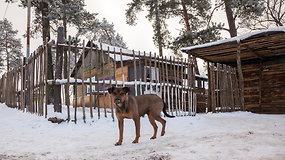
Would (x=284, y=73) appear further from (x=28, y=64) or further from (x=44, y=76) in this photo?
(x=28, y=64)

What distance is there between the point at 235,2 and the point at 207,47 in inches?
304

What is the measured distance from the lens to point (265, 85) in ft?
36.8

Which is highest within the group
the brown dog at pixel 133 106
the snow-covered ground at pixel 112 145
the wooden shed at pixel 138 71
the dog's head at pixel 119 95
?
the wooden shed at pixel 138 71

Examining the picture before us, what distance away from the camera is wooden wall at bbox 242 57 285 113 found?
10734 mm

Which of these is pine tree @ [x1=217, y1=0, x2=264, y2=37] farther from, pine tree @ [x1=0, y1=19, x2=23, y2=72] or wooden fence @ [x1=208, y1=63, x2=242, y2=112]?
pine tree @ [x1=0, y1=19, x2=23, y2=72]

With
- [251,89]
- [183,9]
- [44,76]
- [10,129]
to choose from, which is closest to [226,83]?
[251,89]

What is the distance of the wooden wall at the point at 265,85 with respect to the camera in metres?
10.7

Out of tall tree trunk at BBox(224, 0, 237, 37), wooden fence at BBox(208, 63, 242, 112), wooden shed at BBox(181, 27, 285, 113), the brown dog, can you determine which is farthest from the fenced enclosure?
tall tree trunk at BBox(224, 0, 237, 37)

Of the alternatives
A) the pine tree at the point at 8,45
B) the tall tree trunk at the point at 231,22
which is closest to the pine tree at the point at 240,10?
the tall tree trunk at the point at 231,22

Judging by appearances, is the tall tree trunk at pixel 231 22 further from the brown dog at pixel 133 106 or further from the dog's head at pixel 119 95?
the dog's head at pixel 119 95

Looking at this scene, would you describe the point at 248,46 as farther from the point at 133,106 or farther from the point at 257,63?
the point at 133,106

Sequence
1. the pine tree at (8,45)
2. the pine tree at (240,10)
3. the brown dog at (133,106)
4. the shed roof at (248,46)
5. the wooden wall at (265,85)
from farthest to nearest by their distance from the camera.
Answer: the pine tree at (8,45)
the pine tree at (240,10)
the wooden wall at (265,85)
the shed roof at (248,46)
the brown dog at (133,106)

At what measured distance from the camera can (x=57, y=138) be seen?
17.2ft

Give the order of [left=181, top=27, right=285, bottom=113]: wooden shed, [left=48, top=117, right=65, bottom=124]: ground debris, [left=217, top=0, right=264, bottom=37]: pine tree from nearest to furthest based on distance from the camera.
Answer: [left=48, top=117, right=65, bottom=124]: ground debris
[left=181, top=27, right=285, bottom=113]: wooden shed
[left=217, top=0, right=264, bottom=37]: pine tree
